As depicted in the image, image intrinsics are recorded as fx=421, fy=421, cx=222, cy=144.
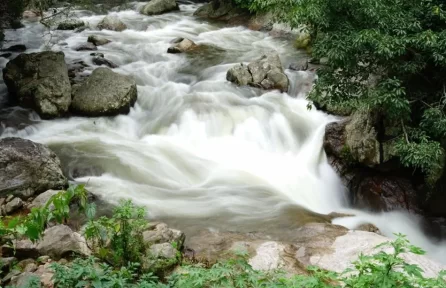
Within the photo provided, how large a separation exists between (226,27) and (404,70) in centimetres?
1350

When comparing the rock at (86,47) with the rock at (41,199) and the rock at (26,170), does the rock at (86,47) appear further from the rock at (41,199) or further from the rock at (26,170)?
the rock at (41,199)

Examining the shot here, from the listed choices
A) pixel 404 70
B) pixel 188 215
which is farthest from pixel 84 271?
pixel 404 70

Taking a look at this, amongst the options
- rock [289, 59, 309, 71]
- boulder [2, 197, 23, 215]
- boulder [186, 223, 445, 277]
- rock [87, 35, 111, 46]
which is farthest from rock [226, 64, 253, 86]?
boulder [2, 197, 23, 215]

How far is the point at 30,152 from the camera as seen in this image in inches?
295

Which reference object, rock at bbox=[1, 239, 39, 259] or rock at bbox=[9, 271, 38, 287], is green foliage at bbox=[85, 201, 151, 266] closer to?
rock at bbox=[1, 239, 39, 259]

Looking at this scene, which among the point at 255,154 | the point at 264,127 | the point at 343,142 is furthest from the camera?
the point at 264,127

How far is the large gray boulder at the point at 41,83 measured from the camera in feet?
35.0

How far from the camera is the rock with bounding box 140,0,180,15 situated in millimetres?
21203

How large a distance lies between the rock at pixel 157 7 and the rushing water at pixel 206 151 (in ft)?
24.4

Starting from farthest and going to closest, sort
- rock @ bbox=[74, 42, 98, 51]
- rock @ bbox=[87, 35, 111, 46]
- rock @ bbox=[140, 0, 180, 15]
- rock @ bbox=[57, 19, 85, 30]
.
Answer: rock @ bbox=[140, 0, 180, 15], rock @ bbox=[57, 19, 85, 30], rock @ bbox=[87, 35, 111, 46], rock @ bbox=[74, 42, 98, 51]

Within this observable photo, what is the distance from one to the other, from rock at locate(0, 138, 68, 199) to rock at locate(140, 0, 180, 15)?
49.1 feet

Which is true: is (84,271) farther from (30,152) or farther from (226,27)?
(226,27)

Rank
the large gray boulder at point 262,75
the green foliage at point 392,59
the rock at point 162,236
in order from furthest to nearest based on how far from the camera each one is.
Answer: the large gray boulder at point 262,75
the green foliage at point 392,59
the rock at point 162,236

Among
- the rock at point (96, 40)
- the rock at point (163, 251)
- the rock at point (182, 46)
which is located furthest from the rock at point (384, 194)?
the rock at point (96, 40)
